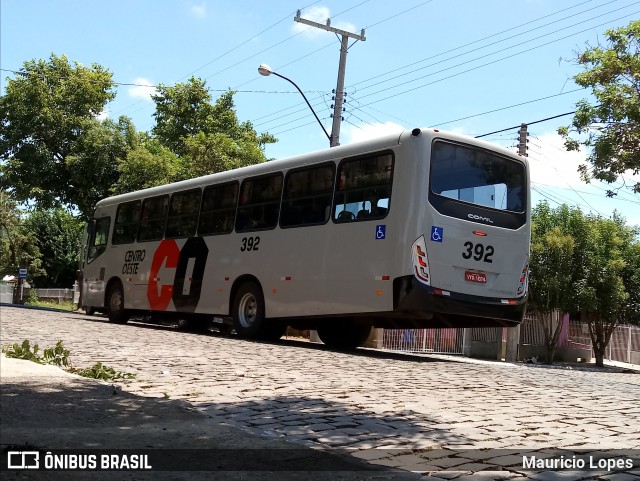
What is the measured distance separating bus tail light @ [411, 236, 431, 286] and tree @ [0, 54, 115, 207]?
81.7 feet

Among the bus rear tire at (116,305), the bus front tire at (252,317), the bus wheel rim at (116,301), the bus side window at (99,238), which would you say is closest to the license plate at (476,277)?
the bus front tire at (252,317)

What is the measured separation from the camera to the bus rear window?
12.4 meters

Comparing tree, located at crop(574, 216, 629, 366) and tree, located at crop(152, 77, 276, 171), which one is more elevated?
tree, located at crop(152, 77, 276, 171)

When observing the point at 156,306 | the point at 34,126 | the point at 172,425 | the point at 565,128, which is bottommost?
the point at 172,425

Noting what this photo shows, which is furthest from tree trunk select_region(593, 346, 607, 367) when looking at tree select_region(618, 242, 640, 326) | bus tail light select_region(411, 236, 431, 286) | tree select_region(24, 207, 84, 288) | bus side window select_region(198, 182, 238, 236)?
tree select_region(24, 207, 84, 288)

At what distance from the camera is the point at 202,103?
153 feet

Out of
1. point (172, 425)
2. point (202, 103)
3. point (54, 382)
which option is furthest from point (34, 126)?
point (172, 425)

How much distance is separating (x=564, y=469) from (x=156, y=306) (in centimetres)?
1474

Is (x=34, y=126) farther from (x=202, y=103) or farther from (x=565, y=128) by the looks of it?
(x=565, y=128)

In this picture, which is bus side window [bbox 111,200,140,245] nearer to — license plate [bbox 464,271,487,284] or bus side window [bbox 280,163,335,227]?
bus side window [bbox 280,163,335,227]

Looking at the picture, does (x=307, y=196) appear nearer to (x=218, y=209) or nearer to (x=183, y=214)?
(x=218, y=209)

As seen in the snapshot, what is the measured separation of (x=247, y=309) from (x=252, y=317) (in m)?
0.29

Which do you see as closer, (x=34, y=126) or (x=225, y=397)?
(x=225, y=397)

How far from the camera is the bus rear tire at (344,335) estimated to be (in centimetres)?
1603
